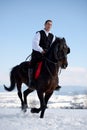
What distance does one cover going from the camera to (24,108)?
11.4m

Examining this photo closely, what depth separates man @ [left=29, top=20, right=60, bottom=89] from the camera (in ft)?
33.8

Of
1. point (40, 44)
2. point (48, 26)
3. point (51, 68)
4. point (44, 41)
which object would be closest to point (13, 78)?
point (40, 44)

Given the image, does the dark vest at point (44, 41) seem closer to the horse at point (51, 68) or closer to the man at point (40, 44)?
the man at point (40, 44)

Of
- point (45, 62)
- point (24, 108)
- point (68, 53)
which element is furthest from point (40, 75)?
point (24, 108)

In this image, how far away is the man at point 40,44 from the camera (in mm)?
10288

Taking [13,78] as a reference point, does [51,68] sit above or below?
above

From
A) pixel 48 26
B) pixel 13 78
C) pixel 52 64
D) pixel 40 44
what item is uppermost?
pixel 48 26

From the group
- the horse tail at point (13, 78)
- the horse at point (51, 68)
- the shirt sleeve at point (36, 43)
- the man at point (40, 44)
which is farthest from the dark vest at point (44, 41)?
the horse tail at point (13, 78)

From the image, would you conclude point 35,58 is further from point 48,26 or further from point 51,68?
point 48,26

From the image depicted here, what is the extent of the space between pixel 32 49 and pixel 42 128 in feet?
12.0

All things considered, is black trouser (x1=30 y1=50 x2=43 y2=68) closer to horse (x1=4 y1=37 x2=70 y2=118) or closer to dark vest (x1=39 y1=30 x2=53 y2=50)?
horse (x1=4 y1=37 x2=70 y2=118)

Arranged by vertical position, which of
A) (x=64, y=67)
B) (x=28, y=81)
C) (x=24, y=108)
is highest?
(x=64, y=67)

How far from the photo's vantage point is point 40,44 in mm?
10578

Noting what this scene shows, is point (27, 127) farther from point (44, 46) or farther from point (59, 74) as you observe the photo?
point (44, 46)
